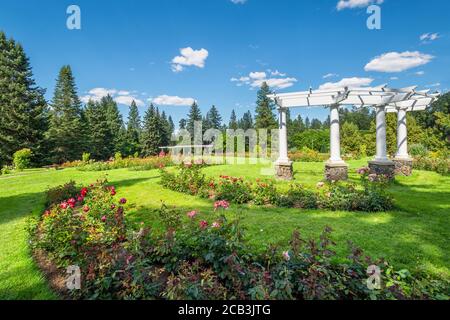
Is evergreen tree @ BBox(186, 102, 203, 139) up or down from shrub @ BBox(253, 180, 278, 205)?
up

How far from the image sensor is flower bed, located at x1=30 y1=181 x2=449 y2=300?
2.18 meters

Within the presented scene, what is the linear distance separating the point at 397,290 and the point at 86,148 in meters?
30.7

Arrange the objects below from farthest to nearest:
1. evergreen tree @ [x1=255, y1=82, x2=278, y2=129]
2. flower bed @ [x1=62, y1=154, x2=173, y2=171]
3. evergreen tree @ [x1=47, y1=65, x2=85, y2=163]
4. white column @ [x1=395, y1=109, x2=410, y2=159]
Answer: evergreen tree @ [x1=255, y1=82, x2=278, y2=129] → evergreen tree @ [x1=47, y1=65, x2=85, y2=163] → flower bed @ [x1=62, y1=154, x2=173, y2=171] → white column @ [x1=395, y1=109, x2=410, y2=159]

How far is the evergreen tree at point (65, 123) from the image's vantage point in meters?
24.9

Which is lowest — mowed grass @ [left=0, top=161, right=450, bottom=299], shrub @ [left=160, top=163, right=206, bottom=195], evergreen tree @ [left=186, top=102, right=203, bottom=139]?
mowed grass @ [left=0, top=161, right=450, bottom=299]

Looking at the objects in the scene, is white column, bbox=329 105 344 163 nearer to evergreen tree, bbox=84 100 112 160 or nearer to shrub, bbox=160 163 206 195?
shrub, bbox=160 163 206 195

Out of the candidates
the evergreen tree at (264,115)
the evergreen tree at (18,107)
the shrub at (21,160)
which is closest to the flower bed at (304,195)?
the shrub at (21,160)

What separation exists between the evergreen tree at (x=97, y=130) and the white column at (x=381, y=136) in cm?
2862

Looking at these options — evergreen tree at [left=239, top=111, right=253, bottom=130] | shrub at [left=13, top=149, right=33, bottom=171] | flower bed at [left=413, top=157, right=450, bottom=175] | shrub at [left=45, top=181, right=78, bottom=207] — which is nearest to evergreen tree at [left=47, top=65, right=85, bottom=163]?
shrub at [left=13, top=149, right=33, bottom=171]

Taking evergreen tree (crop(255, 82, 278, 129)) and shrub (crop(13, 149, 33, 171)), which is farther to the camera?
evergreen tree (crop(255, 82, 278, 129))

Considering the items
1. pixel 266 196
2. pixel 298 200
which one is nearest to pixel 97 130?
pixel 266 196

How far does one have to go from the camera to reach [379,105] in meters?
9.63
